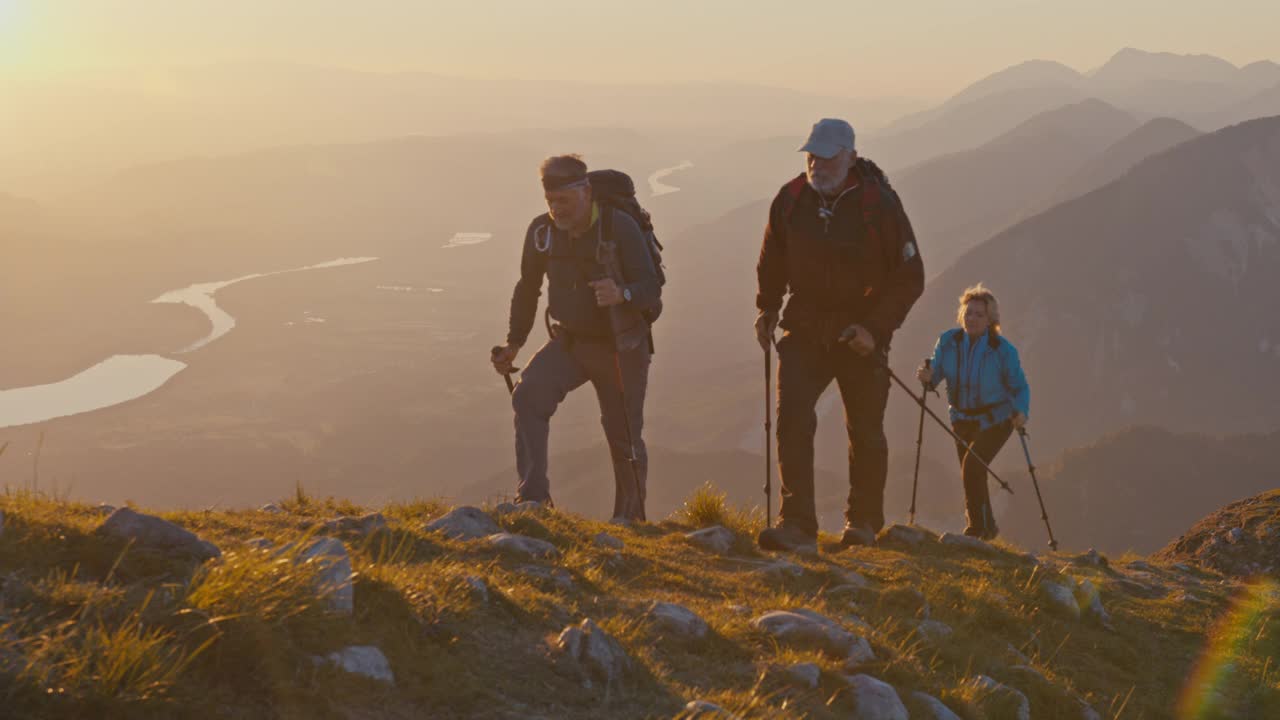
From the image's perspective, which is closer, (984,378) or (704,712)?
(704,712)

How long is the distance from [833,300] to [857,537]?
2065 millimetres

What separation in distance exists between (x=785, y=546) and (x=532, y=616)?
3484 mm

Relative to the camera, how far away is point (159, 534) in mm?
4383

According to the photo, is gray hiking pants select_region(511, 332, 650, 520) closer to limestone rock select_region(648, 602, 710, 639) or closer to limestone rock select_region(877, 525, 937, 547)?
limestone rock select_region(877, 525, 937, 547)

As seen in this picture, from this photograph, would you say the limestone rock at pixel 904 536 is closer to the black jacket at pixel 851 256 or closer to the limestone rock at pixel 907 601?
the black jacket at pixel 851 256

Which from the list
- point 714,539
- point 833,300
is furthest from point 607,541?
point 833,300

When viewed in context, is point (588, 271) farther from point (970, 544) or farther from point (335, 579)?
point (335, 579)

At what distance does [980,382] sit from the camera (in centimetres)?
1039

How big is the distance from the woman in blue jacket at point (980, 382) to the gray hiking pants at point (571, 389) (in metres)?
3.30

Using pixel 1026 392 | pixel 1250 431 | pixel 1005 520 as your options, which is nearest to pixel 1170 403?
pixel 1250 431

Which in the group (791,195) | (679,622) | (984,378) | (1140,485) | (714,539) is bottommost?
(1140,485)

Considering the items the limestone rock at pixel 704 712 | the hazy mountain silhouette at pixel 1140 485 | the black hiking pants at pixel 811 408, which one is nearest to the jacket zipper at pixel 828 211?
the black hiking pants at pixel 811 408

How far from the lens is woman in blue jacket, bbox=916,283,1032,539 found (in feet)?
34.0

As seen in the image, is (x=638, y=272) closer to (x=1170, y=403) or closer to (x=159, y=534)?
(x=159, y=534)
